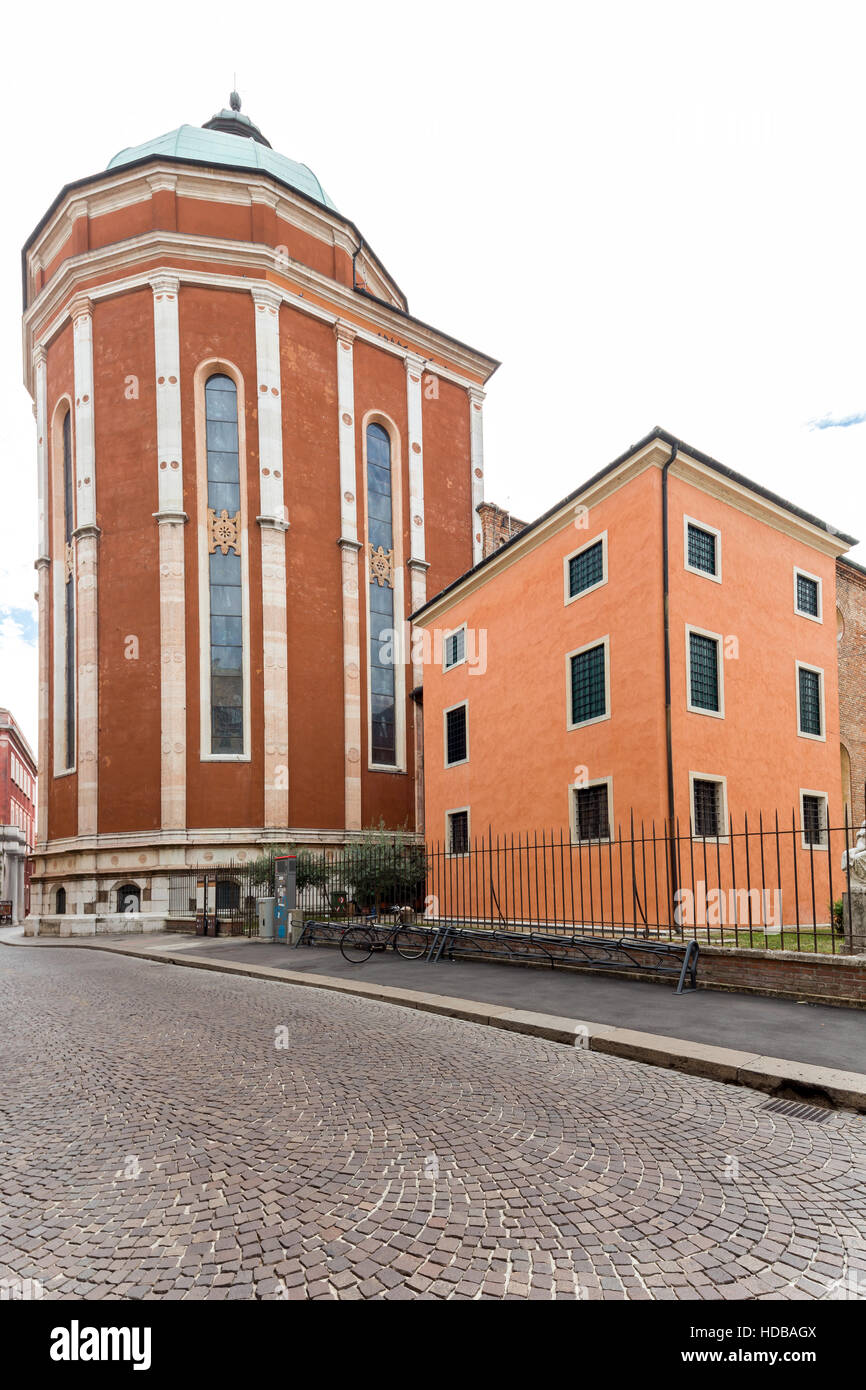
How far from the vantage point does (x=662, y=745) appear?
15.7m

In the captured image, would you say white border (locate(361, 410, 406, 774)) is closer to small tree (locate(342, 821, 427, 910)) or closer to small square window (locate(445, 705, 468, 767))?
small square window (locate(445, 705, 468, 767))

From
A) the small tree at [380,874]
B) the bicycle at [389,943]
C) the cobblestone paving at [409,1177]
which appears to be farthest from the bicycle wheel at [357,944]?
the cobblestone paving at [409,1177]

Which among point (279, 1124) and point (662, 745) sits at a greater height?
point (662, 745)

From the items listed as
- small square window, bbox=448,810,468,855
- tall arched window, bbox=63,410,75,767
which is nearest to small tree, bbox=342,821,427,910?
small square window, bbox=448,810,468,855

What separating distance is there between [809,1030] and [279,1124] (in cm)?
507

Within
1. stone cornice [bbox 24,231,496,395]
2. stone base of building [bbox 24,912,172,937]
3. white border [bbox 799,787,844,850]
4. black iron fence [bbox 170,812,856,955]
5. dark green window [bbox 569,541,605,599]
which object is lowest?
stone base of building [bbox 24,912,172,937]

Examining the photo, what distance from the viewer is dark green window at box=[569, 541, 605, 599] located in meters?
18.0

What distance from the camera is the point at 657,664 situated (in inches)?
632

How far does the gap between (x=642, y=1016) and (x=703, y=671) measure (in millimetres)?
10071

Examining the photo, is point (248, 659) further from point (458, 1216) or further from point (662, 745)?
point (458, 1216)

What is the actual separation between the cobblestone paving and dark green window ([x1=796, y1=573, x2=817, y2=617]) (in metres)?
16.1

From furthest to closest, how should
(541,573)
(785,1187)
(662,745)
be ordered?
1. (541,573)
2. (662,745)
3. (785,1187)

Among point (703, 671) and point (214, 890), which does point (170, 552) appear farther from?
point (703, 671)
